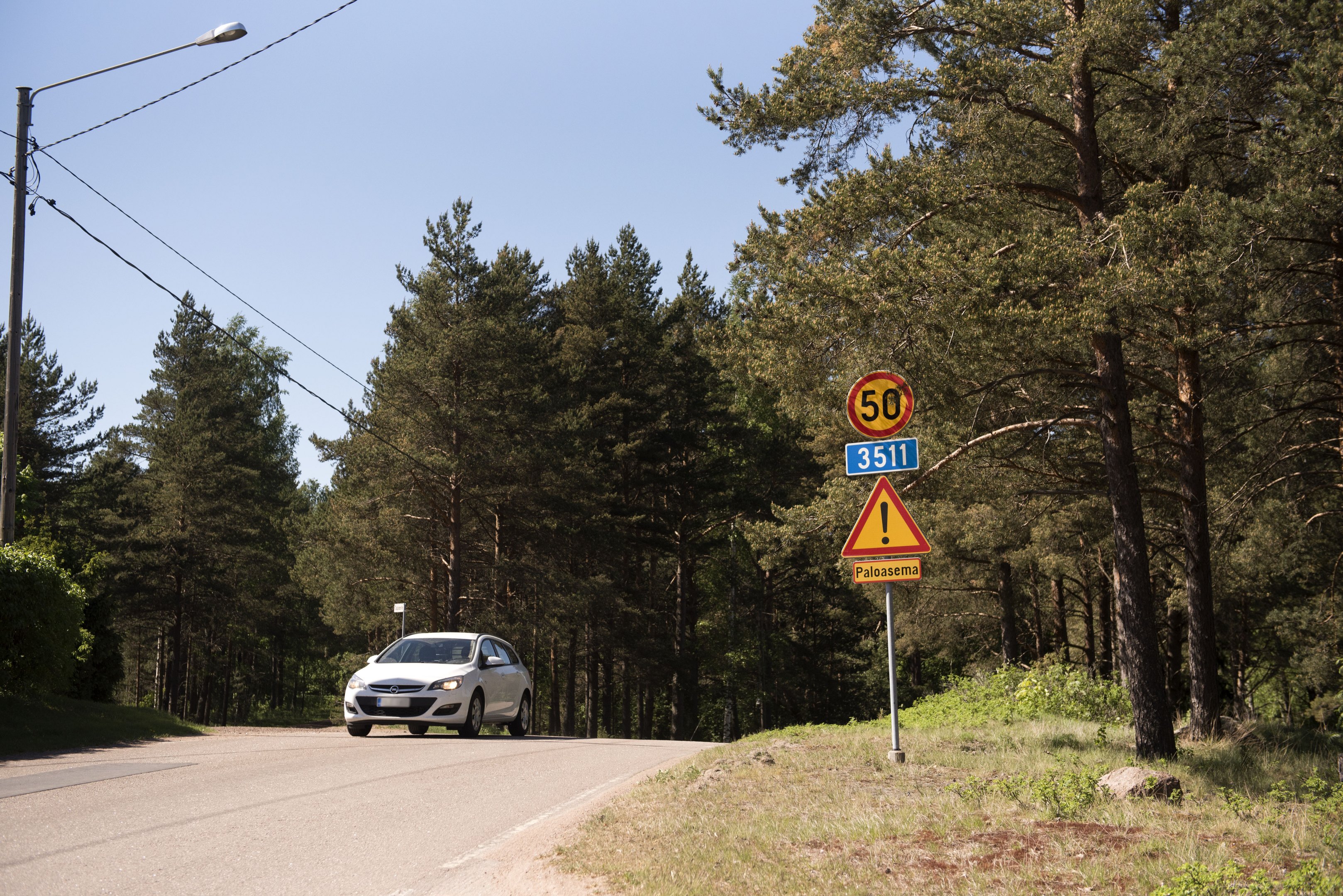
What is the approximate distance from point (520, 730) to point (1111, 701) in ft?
37.1

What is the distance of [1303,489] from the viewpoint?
19.9 metres

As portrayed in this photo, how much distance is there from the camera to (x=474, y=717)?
15305 mm

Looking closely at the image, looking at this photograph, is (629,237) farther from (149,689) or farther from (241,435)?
(149,689)

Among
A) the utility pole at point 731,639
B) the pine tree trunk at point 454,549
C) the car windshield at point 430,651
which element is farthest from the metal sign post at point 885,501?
the utility pole at point 731,639

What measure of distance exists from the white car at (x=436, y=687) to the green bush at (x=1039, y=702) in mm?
7553

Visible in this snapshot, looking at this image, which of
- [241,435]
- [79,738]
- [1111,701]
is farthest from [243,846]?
[241,435]

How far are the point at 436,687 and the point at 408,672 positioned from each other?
509mm

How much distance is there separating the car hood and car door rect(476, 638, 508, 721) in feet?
1.03

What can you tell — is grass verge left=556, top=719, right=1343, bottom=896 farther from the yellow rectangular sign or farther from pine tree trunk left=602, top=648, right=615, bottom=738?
pine tree trunk left=602, top=648, right=615, bottom=738

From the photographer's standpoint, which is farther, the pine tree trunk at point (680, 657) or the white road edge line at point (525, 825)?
the pine tree trunk at point (680, 657)

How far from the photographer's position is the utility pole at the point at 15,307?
14156 millimetres

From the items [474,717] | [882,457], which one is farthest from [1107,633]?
[882,457]

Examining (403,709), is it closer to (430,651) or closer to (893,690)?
(430,651)

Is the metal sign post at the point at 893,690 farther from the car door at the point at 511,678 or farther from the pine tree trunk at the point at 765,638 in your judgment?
the pine tree trunk at the point at 765,638
